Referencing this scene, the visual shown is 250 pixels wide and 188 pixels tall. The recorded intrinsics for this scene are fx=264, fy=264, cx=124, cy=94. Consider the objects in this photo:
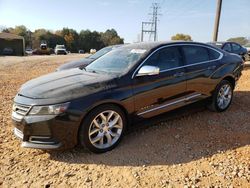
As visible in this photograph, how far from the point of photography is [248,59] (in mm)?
19938

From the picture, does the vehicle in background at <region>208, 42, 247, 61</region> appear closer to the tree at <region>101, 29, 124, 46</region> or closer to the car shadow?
the car shadow

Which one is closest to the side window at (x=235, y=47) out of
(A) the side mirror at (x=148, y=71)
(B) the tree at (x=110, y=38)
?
(A) the side mirror at (x=148, y=71)

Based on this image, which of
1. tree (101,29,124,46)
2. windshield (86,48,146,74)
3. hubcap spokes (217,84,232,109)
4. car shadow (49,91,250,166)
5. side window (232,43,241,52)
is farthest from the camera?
tree (101,29,124,46)

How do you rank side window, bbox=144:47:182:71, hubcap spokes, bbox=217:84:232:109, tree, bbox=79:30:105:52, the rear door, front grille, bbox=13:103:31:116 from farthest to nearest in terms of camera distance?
tree, bbox=79:30:105:52 < hubcap spokes, bbox=217:84:232:109 < the rear door < side window, bbox=144:47:182:71 < front grille, bbox=13:103:31:116

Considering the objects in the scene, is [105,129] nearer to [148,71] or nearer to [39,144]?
[39,144]

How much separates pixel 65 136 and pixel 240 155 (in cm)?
255

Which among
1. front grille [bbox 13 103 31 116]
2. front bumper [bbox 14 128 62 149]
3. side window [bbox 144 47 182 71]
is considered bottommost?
front bumper [bbox 14 128 62 149]

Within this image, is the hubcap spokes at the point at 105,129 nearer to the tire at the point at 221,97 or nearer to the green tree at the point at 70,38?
the tire at the point at 221,97

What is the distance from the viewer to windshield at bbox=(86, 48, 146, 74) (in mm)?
4402

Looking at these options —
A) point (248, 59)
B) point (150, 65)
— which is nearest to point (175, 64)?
point (150, 65)

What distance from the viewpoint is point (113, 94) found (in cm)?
392

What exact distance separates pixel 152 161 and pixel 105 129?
0.83 metres

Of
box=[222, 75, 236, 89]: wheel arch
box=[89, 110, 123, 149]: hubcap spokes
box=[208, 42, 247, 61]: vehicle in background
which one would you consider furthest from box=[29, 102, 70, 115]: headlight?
box=[208, 42, 247, 61]: vehicle in background

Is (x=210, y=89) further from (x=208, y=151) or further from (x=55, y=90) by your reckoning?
(x=55, y=90)
